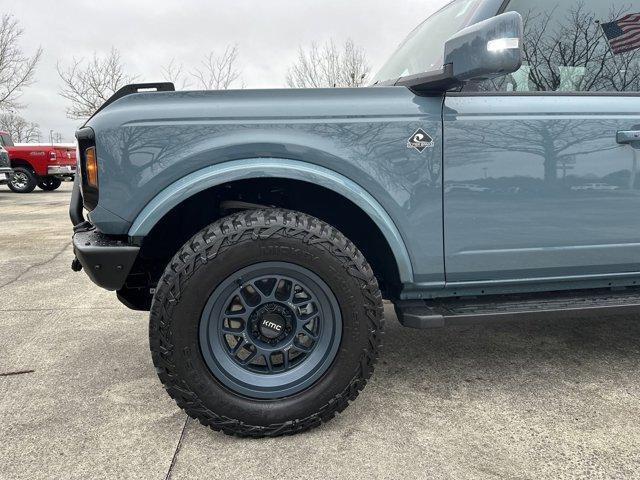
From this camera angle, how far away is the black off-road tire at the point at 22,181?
16078 mm

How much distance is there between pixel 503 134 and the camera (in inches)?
86.2

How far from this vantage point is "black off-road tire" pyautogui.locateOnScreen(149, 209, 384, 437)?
6.54 feet

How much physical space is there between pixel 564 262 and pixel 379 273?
2.91 ft

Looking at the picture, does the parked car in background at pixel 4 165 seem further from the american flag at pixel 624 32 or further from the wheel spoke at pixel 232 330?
the american flag at pixel 624 32

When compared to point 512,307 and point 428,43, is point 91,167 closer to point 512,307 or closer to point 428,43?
point 428,43

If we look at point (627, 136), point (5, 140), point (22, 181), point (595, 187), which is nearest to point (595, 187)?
point (595, 187)

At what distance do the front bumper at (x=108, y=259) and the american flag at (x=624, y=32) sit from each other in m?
2.55

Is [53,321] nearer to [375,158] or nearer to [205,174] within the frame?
[205,174]

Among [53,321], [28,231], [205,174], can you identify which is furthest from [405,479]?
[28,231]

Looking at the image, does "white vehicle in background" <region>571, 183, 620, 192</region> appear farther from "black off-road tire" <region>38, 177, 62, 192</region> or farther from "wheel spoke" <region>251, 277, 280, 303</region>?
"black off-road tire" <region>38, 177, 62, 192</region>

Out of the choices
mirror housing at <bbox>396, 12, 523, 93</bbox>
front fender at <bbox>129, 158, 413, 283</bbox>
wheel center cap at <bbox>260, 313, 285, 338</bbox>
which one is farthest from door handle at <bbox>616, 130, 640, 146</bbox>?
wheel center cap at <bbox>260, 313, 285, 338</bbox>

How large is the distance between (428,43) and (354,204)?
1159mm

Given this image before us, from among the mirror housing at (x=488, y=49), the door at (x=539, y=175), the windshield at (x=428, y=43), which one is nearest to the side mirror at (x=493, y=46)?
the mirror housing at (x=488, y=49)

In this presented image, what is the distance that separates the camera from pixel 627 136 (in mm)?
2270
